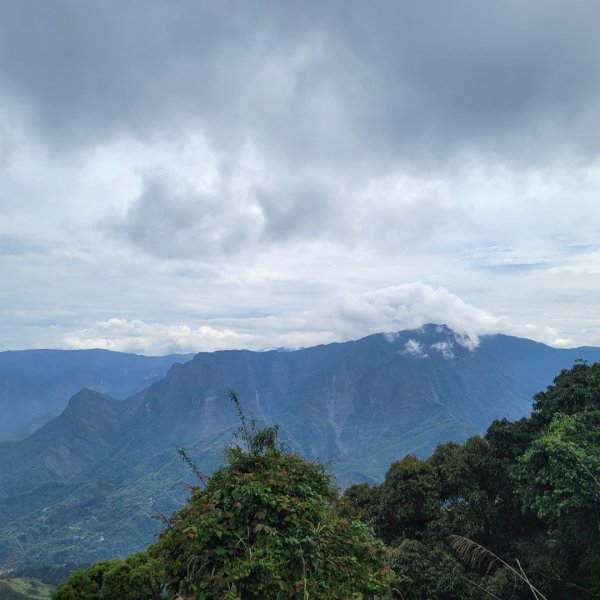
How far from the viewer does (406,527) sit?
23797mm

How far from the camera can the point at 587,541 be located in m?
17.0

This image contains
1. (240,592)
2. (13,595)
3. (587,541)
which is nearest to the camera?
(240,592)

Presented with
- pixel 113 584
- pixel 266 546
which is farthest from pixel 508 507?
pixel 266 546

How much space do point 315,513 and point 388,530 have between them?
1925cm

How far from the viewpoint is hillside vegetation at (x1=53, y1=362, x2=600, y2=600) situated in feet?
21.7

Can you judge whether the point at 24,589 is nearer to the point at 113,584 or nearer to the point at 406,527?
the point at 406,527

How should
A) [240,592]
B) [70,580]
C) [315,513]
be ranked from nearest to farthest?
[240,592] < [315,513] < [70,580]

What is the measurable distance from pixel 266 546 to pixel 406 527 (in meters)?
19.9

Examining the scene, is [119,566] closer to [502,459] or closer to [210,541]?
Answer: [210,541]

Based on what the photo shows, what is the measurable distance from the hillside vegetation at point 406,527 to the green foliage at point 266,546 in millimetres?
19

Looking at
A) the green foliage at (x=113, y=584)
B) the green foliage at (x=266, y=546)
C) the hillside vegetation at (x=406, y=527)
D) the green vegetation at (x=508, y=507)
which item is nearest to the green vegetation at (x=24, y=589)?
the green vegetation at (x=508, y=507)

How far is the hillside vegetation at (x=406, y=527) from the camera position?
6.62 m

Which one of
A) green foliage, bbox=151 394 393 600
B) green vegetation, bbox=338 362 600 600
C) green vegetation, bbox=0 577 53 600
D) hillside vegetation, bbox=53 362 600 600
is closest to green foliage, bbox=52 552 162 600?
hillside vegetation, bbox=53 362 600 600

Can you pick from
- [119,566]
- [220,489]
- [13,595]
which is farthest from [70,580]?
[13,595]
